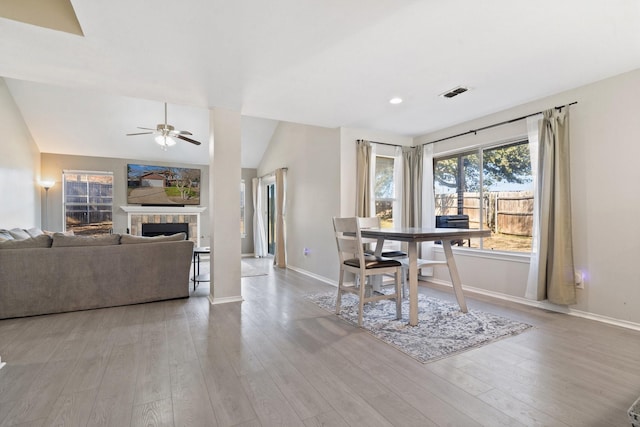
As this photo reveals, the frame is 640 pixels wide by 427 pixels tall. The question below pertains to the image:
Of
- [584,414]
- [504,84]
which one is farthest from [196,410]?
[504,84]

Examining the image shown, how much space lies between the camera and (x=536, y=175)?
3371mm

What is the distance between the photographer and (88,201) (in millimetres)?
6785

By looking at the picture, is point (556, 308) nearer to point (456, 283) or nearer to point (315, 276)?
point (456, 283)

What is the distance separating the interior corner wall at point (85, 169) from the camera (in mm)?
6512

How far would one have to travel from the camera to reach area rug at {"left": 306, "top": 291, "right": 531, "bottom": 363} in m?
2.32

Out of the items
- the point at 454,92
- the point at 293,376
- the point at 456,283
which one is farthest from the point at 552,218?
the point at 293,376

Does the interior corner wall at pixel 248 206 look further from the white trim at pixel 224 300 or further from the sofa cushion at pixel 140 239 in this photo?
the white trim at pixel 224 300

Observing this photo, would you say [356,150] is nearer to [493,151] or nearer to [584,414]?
[493,151]

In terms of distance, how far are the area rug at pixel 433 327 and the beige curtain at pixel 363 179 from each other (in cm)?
143

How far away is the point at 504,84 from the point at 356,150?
2014mm

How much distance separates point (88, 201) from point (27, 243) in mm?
4240

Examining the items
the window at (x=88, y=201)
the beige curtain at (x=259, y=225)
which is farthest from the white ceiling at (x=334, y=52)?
the window at (x=88, y=201)

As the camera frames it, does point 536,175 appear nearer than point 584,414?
No

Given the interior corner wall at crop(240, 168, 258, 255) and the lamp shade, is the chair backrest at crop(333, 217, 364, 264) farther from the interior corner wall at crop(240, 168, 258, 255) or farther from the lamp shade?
the lamp shade
